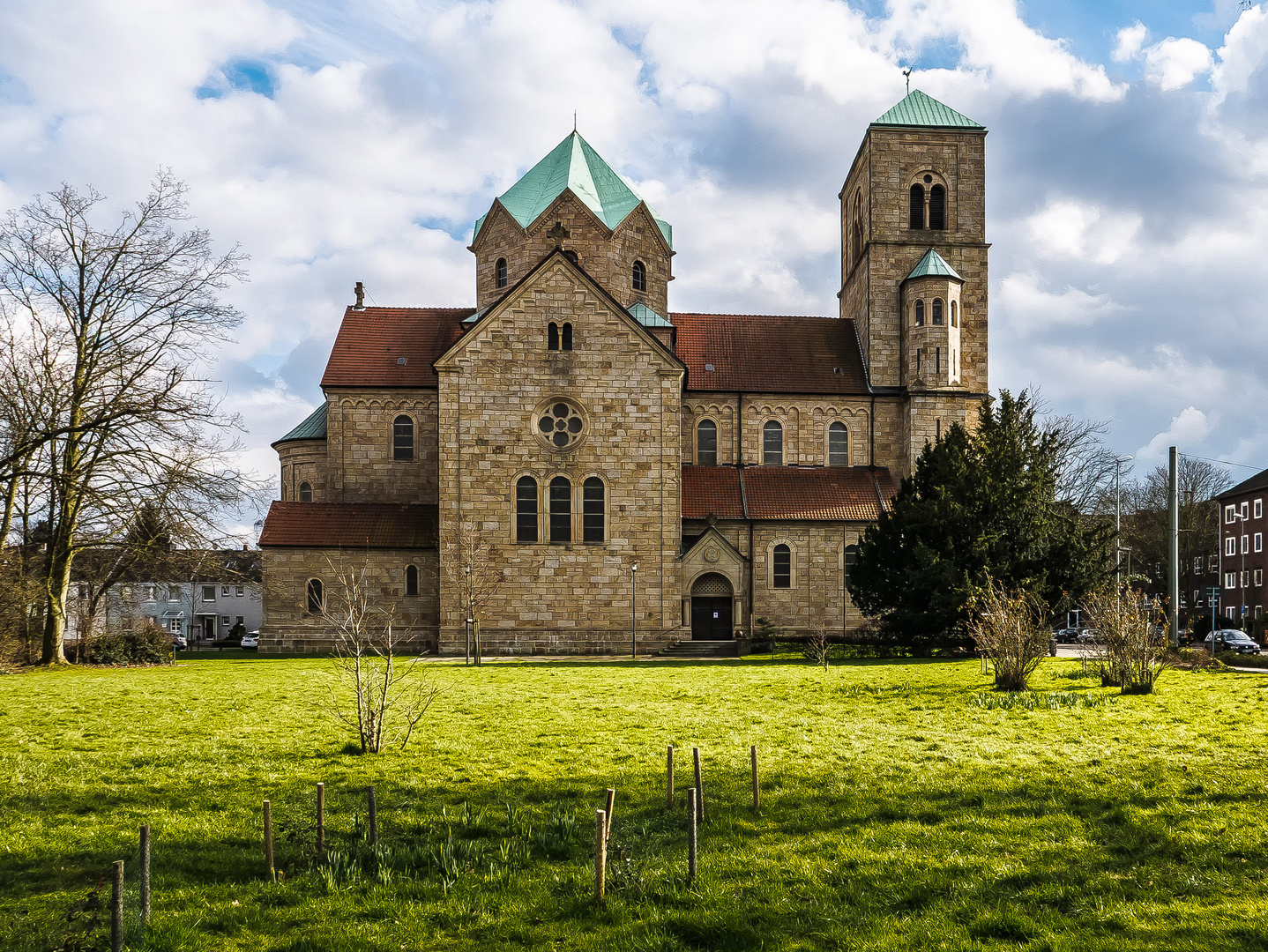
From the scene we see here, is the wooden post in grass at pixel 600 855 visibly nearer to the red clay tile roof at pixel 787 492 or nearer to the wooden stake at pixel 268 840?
the wooden stake at pixel 268 840

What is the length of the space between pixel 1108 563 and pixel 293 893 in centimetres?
2846

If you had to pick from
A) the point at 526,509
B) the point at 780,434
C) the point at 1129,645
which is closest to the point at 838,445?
the point at 780,434

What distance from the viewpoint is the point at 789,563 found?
3981 cm

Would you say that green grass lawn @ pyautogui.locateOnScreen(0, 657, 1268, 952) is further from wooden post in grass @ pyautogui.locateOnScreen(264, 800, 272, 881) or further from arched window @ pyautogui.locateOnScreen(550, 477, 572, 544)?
arched window @ pyautogui.locateOnScreen(550, 477, 572, 544)

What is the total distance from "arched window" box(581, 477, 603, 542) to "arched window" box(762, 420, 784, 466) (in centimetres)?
1080

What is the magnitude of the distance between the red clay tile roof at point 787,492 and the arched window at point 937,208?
41.8ft

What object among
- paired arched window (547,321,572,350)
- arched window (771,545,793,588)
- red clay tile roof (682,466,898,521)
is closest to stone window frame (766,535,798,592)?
arched window (771,545,793,588)

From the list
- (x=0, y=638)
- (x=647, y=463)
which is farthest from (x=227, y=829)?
(x=647, y=463)

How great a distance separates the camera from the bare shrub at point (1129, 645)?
757 inches

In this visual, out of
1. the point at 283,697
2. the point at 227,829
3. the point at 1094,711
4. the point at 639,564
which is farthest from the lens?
the point at 639,564

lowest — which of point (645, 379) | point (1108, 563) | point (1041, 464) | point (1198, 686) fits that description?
point (1198, 686)

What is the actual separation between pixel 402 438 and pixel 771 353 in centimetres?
1778

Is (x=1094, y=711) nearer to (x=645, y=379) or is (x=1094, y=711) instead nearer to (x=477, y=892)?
(x=477, y=892)

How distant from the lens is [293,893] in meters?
7.75
